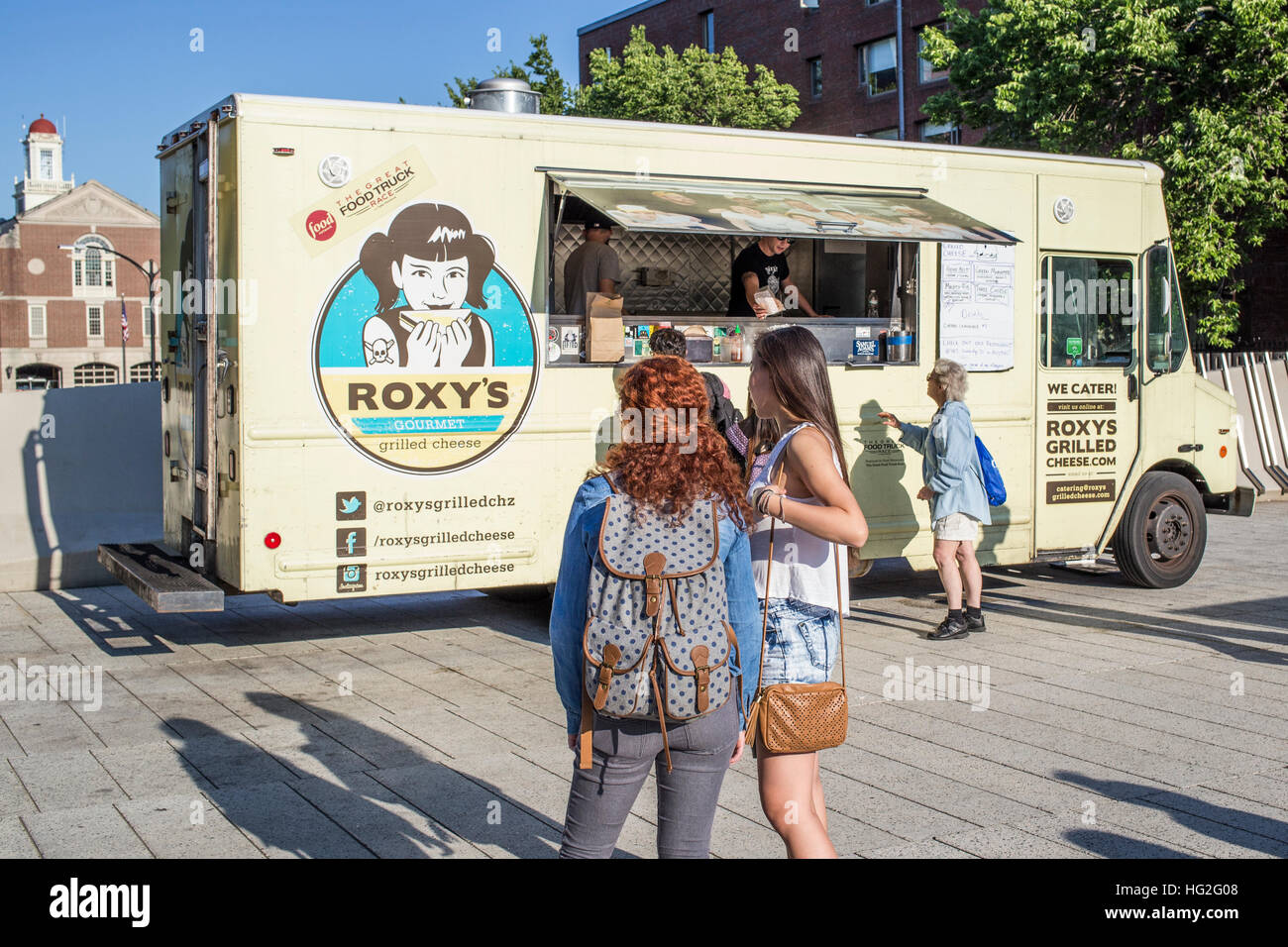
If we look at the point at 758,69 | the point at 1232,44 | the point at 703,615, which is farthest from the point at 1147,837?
the point at 758,69

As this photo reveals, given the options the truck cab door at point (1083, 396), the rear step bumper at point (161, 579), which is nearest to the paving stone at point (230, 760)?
the rear step bumper at point (161, 579)

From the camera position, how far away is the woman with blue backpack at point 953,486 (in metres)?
8.02

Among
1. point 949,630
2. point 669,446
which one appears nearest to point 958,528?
point 949,630

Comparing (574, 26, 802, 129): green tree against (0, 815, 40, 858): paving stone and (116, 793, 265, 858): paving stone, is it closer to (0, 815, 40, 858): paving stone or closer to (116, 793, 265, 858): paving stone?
(116, 793, 265, 858): paving stone

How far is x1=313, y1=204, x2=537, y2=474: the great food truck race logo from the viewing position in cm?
722

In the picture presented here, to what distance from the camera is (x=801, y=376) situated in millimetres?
3797

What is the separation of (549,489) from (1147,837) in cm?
417

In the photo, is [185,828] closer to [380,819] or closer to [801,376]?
[380,819]

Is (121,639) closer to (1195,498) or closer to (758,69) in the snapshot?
(1195,498)

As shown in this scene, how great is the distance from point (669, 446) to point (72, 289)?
8660 cm

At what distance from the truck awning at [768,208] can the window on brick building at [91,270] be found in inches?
3162

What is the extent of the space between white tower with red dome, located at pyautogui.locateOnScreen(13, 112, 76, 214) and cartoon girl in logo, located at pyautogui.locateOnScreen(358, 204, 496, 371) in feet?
385

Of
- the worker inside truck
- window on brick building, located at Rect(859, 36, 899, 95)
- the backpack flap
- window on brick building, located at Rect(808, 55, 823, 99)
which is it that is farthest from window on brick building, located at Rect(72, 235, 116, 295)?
the backpack flap

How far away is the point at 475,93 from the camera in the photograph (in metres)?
8.47
